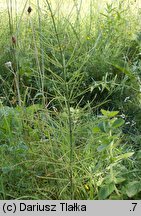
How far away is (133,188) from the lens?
1.93 meters

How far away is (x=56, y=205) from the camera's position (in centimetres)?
186

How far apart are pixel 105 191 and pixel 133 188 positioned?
145 millimetres

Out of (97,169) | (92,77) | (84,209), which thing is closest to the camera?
(84,209)

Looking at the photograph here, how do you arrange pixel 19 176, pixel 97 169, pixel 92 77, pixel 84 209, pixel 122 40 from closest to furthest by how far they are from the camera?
pixel 84 209 < pixel 97 169 < pixel 19 176 < pixel 92 77 < pixel 122 40

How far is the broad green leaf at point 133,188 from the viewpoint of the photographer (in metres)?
1.90

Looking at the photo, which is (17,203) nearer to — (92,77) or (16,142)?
(16,142)

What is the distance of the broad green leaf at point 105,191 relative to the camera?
186cm


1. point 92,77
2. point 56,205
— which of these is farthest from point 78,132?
point 92,77

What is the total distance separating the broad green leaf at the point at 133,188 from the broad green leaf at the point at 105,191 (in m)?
0.09

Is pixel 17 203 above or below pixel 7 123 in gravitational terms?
below

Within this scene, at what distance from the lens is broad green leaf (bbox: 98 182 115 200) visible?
1862 mm

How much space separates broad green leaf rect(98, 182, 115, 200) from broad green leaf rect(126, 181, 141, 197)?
0.09 metres

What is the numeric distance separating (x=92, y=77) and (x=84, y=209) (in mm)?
1747

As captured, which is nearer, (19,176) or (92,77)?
(19,176)
